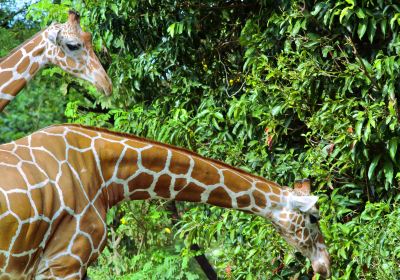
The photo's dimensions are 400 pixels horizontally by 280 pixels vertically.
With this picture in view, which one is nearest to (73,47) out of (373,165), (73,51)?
(73,51)

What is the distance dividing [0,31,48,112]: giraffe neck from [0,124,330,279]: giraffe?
1506mm

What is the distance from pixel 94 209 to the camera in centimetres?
591

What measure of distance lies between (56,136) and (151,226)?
4786 millimetres

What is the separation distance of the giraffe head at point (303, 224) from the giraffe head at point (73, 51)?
6.34 ft

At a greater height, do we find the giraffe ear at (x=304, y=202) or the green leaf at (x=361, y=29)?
the green leaf at (x=361, y=29)

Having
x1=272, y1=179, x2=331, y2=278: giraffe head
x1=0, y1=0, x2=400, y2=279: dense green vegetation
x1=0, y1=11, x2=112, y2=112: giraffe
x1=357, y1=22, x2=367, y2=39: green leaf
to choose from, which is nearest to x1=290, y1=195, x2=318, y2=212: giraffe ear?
x1=272, y1=179, x2=331, y2=278: giraffe head

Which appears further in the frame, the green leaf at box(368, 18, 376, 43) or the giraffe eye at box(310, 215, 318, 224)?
the green leaf at box(368, 18, 376, 43)

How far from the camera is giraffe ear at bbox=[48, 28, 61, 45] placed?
299 inches

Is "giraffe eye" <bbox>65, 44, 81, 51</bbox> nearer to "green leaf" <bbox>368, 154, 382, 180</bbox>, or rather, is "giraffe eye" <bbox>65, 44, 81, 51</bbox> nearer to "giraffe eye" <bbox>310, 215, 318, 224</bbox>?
"giraffe eye" <bbox>310, 215, 318, 224</bbox>

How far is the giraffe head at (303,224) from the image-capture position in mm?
6449

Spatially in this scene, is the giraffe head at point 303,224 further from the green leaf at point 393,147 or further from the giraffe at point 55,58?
the giraffe at point 55,58

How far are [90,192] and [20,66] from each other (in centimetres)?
207

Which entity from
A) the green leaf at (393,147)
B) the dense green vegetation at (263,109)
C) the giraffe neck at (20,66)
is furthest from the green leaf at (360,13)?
the giraffe neck at (20,66)

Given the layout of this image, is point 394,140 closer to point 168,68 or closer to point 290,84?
point 290,84
